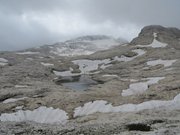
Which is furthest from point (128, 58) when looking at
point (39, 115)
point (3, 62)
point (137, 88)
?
point (39, 115)

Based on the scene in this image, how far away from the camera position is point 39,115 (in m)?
55.9

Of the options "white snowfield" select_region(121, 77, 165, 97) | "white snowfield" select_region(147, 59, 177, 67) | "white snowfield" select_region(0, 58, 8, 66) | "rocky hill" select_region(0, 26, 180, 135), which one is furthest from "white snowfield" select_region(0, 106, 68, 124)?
"white snowfield" select_region(0, 58, 8, 66)

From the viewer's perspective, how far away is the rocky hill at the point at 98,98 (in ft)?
120

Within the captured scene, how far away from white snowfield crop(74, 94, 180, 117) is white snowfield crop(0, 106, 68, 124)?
2.55 meters

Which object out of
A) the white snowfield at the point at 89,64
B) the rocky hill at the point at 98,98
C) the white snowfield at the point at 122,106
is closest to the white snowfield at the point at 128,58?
the rocky hill at the point at 98,98

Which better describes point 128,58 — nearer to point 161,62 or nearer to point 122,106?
point 161,62

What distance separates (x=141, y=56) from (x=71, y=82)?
33387mm

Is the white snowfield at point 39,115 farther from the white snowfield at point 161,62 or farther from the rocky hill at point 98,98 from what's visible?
the white snowfield at point 161,62

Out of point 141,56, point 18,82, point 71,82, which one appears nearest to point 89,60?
point 141,56

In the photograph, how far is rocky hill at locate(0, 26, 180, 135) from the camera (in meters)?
36.5

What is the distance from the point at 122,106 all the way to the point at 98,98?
684cm

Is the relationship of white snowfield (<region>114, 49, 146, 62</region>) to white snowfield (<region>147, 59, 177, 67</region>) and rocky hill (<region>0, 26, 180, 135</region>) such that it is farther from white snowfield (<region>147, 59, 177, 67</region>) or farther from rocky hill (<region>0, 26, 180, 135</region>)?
white snowfield (<region>147, 59, 177, 67</region>)

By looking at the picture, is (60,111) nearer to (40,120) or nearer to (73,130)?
(40,120)

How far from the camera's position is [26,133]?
3516 centimetres
